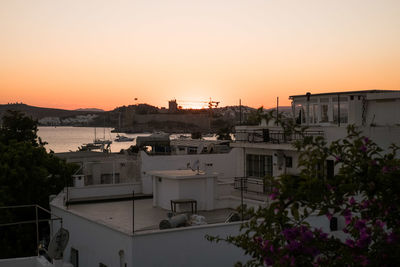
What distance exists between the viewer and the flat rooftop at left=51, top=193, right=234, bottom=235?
17281 millimetres

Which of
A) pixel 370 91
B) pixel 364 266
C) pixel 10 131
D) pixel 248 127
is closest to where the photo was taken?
pixel 364 266

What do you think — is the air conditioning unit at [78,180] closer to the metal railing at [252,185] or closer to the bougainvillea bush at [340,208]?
the metal railing at [252,185]

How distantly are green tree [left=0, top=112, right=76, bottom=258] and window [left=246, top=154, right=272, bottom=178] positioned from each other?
864 cm

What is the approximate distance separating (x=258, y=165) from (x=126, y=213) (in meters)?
7.27

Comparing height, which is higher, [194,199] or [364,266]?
[364,266]

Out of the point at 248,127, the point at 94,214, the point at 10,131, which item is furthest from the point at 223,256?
the point at 10,131

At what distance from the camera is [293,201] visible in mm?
6035

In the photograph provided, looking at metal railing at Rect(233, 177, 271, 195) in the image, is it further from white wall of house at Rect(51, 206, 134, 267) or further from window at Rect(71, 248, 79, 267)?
window at Rect(71, 248, 79, 267)

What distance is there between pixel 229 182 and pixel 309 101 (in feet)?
19.5

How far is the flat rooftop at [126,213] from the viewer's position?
17281mm

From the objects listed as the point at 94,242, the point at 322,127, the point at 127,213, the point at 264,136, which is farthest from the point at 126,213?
the point at 322,127

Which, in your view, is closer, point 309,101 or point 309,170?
point 309,170

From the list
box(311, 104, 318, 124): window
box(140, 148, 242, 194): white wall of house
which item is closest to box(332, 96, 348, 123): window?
box(311, 104, 318, 124): window

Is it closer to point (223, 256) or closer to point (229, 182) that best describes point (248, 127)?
point (229, 182)
